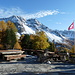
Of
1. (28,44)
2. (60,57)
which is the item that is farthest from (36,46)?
(60,57)

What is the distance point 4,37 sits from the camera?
1996 inches

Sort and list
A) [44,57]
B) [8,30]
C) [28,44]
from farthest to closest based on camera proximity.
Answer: [28,44] < [8,30] < [44,57]

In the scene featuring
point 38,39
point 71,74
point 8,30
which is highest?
point 8,30

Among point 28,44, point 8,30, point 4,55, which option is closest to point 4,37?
point 8,30

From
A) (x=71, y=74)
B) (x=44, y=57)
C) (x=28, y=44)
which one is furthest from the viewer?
(x=28, y=44)

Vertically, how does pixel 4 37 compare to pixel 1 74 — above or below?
above

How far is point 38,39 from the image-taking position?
5225cm

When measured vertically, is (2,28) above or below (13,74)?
above

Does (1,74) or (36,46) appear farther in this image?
(36,46)

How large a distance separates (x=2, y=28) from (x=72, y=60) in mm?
38484

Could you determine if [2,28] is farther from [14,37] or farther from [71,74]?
[71,74]

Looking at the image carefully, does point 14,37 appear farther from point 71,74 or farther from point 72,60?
point 71,74

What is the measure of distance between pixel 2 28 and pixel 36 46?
43.2 feet

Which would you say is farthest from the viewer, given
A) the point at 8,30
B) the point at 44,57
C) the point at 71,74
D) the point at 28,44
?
the point at 28,44
